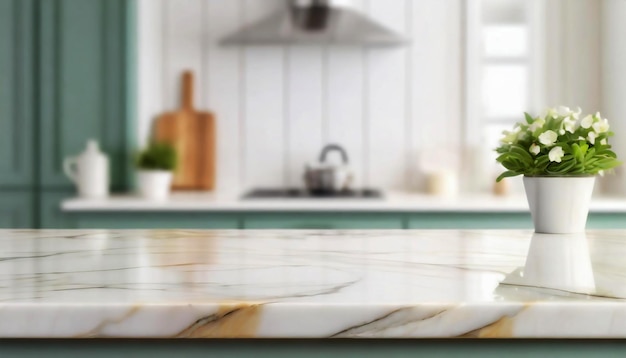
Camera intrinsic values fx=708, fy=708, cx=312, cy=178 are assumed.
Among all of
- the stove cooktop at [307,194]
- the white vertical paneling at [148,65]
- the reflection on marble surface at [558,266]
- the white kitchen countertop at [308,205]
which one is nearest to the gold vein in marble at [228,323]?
the reflection on marble surface at [558,266]

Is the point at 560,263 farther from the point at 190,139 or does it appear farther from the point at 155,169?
the point at 190,139

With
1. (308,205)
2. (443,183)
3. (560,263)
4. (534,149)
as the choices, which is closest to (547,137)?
(534,149)

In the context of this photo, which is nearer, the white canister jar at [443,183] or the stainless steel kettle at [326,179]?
the stainless steel kettle at [326,179]

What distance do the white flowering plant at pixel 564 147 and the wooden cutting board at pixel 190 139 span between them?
2.12 metres

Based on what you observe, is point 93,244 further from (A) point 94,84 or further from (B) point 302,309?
(A) point 94,84

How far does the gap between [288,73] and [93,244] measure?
7.12 feet

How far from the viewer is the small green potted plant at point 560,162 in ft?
4.39

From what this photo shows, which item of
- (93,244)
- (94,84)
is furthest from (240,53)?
(93,244)

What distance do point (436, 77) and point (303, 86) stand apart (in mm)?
635

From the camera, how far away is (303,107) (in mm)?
3371

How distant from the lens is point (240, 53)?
3363 mm

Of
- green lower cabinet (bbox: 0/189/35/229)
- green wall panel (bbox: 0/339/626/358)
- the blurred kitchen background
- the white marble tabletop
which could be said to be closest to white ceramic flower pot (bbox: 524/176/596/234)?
the white marble tabletop

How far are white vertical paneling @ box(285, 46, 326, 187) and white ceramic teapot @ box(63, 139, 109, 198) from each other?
0.87m

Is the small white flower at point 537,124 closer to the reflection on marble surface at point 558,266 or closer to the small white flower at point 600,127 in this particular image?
the small white flower at point 600,127
